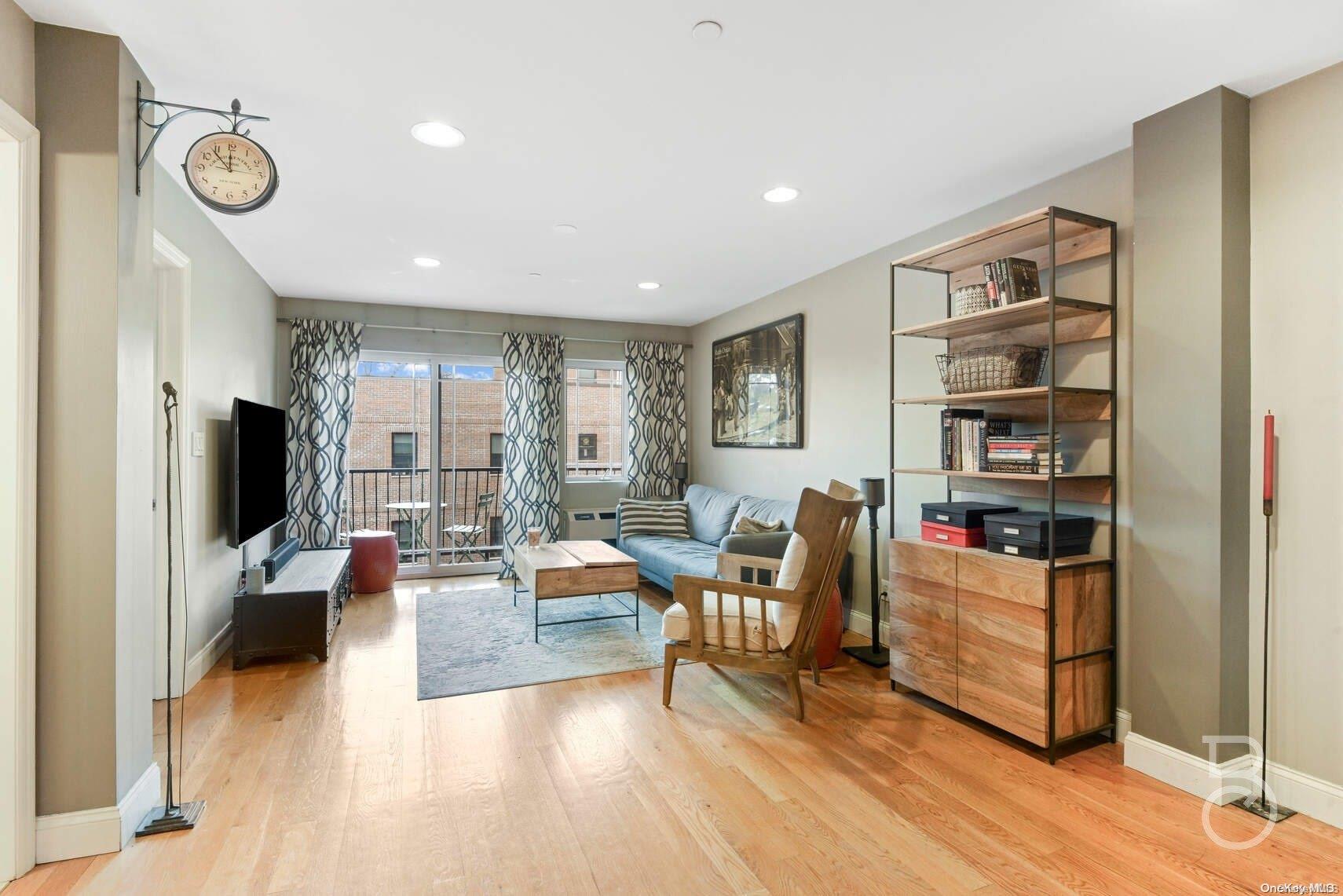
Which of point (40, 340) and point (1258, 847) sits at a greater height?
point (40, 340)

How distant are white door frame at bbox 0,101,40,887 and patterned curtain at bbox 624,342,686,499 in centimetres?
487

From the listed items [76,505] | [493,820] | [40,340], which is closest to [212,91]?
[40,340]

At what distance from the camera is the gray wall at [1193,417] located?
7.53 ft

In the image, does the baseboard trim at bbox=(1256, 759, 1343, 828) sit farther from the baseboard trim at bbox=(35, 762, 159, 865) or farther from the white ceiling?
the baseboard trim at bbox=(35, 762, 159, 865)

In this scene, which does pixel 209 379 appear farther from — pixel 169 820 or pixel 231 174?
pixel 169 820

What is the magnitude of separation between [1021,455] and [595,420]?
4465 millimetres

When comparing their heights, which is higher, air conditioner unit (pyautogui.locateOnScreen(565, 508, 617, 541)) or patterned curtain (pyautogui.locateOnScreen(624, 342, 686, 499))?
patterned curtain (pyautogui.locateOnScreen(624, 342, 686, 499))

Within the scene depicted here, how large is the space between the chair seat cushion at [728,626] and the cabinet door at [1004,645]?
2.73 feet

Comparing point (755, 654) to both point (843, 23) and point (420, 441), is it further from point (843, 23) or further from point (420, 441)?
point (420, 441)

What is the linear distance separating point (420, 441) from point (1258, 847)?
598 cm

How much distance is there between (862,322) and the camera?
4.25m

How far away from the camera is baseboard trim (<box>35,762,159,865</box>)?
1938mm

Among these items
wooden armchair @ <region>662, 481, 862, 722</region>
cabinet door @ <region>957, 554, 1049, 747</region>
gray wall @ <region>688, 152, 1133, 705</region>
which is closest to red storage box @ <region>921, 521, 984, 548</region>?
cabinet door @ <region>957, 554, 1049, 747</region>

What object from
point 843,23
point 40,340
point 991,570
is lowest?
point 991,570
